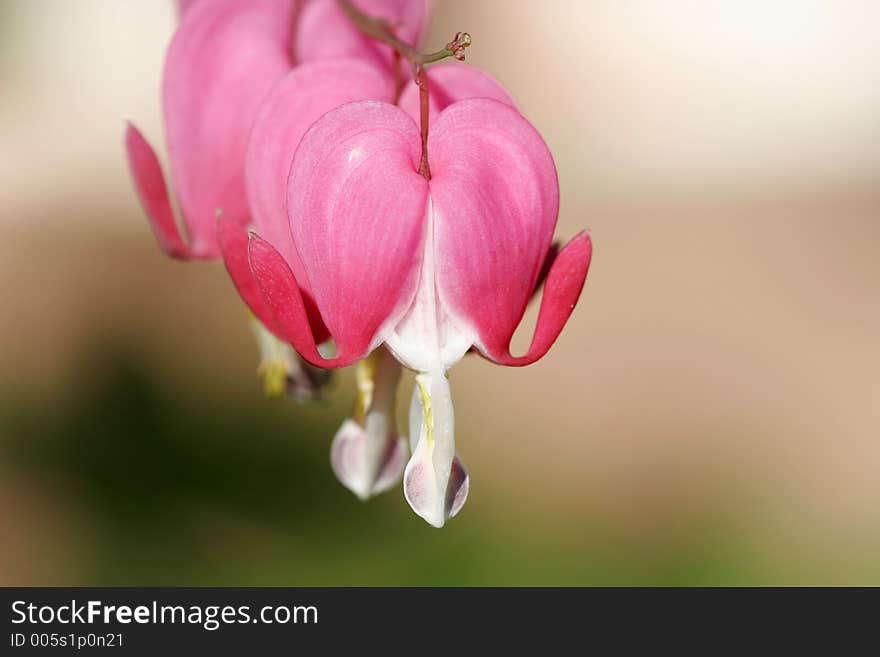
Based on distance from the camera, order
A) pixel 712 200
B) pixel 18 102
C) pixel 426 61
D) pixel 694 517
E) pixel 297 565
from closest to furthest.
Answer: pixel 426 61, pixel 297 565, pixel 694 517, pixel 18 102, pixel 712 200

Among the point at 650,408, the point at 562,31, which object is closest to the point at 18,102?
the point at 562,31

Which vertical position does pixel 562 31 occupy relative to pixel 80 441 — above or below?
above

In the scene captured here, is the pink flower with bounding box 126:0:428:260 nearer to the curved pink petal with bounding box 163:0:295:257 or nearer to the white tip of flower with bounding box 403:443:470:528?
the curved pink petal with bounding box 163:0:295:257

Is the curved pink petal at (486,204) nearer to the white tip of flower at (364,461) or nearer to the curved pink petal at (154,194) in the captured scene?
the white tip of flower at (364,461)

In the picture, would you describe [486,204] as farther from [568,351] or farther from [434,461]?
[568,351]

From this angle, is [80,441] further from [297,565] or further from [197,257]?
[197,257]

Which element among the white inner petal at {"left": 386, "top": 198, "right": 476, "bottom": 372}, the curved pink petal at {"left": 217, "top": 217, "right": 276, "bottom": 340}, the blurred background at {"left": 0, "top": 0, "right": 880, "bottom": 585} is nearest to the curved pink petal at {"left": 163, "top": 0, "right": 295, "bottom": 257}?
the curved pink petal at {"left": 217, "top": 217, "right": 276, "bottom": 340}
